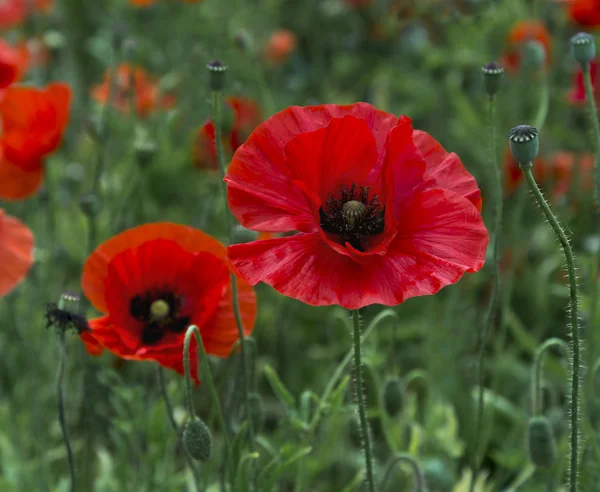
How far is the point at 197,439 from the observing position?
47.3 inches

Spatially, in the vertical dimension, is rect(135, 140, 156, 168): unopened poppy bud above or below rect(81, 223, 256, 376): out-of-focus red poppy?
above

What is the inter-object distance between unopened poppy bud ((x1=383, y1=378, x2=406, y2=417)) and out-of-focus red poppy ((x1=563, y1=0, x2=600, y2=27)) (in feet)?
4.71

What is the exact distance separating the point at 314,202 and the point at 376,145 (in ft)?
0.54

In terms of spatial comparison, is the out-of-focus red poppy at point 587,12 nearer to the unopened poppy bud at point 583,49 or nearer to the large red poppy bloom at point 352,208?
the unopened poppy bud at point 583,49

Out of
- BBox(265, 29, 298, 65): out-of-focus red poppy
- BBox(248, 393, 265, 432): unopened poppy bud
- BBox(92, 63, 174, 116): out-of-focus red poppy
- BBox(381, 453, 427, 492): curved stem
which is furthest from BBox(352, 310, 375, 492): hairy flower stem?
BBox(265, 29, 298, 65): out-of-focus red poppy

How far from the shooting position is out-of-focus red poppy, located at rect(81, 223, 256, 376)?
4.21ft

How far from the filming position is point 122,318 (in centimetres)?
131

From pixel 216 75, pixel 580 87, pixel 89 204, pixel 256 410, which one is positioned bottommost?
pixel 256 410

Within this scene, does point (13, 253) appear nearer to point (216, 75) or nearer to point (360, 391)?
point (216, 75)

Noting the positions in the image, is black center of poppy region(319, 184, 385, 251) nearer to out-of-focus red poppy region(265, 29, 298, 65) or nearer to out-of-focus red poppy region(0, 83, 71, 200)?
out-of-focus red poppy region(0, 83, 71, 200)

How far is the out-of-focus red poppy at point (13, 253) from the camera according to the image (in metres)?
1.57

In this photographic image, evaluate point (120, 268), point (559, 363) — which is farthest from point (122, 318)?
point (559, 363)

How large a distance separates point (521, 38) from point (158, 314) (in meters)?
1.96

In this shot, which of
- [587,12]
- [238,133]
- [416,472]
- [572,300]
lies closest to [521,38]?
[587,12]
